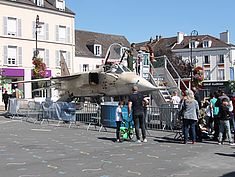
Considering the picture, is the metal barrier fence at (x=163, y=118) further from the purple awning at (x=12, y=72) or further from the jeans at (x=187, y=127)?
the purple awning at (x=12, y=72)

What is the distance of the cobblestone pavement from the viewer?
31.4 ft

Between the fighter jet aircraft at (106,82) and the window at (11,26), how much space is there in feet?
69.5

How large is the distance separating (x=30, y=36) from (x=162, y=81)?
2636 cm

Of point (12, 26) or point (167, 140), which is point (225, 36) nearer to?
point (12, 26)

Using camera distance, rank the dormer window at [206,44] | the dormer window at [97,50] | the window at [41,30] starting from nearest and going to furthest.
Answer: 1. the window at [41,30]
2. the dormer window at [97,50]
3. the dormer window at [206,44]

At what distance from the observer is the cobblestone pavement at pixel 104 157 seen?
9.56m

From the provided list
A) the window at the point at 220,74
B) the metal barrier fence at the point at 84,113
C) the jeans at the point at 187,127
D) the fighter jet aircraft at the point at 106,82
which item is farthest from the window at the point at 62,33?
the jeans at the point at 187,127

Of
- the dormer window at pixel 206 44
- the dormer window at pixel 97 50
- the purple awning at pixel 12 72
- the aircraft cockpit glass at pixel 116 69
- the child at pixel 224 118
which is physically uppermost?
the dormer window at pixel 206 44

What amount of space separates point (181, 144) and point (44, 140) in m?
5.04

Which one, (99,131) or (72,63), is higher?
(72,63)

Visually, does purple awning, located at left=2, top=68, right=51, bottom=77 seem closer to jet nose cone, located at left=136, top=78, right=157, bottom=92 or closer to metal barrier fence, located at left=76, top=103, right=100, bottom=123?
metal barrier fence, located at left=76, top=103, right=100, bottom=123

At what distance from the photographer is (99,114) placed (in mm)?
20125

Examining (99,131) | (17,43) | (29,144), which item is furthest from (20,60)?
(29,144)

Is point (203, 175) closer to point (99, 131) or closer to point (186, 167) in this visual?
→ point (186, 167)
